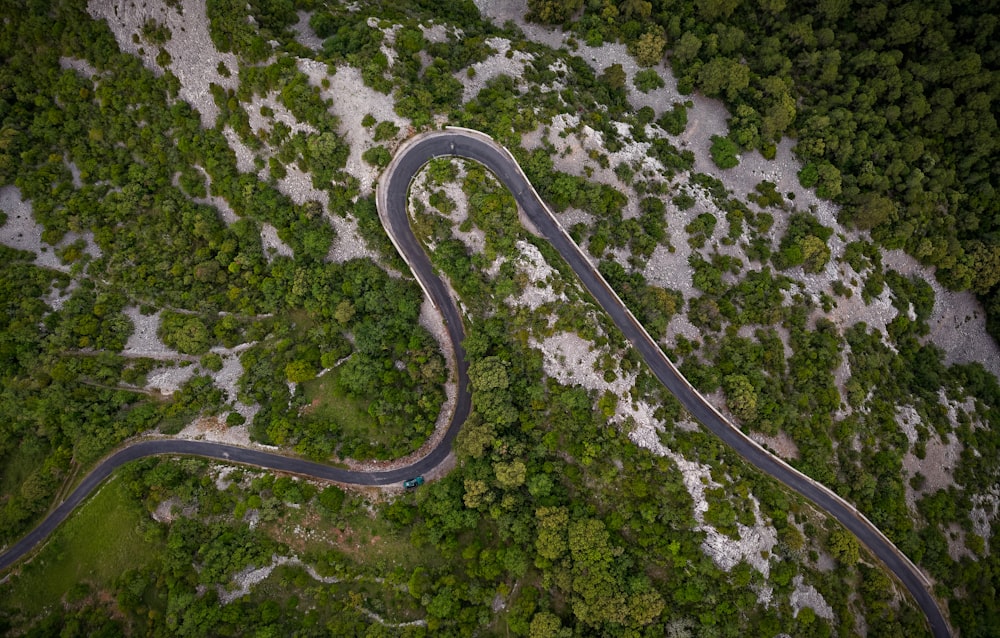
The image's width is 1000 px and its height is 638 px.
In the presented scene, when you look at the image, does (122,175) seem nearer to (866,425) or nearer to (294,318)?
(294,318)

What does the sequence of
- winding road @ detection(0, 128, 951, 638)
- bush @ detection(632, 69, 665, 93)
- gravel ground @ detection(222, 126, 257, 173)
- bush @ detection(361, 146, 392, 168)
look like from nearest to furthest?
winding road @ detection(0, 128, 951, 638)
bush @ detection(361, 146, 392, 168)
gravel ground @ detection(222, 126, 257, 173)
bush @ detection(632, 69, 665, 93)

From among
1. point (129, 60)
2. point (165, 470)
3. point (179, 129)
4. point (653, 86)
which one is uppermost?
point (653, 86)

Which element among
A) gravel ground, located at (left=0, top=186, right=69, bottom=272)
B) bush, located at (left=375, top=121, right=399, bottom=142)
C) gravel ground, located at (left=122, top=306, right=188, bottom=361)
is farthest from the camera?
gravel ground, located at (left=0, top=186, right=69, bottom=272)

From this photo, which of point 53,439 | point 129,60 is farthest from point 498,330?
point 129,60

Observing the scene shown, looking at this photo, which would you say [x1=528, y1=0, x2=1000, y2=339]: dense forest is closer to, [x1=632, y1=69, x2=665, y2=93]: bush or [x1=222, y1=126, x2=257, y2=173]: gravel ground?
[x1=632, y1=69, x2=665, y2=93]: bush

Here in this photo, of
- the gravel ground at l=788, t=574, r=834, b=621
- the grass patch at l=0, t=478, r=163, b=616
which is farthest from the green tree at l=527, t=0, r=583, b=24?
the grass patch at l=0, t=478, r=163, b=616

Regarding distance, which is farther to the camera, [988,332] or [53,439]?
[988,332]

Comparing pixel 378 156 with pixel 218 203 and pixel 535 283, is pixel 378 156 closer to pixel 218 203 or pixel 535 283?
pixel 535 283
